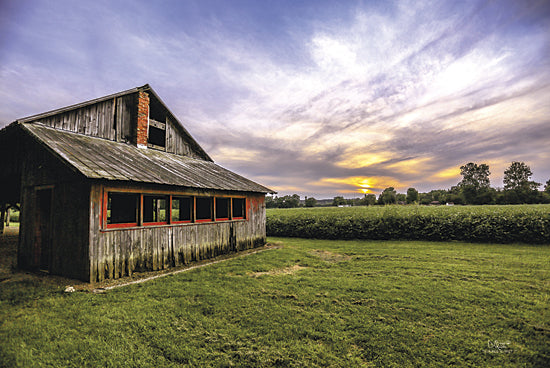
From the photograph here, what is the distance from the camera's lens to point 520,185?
80312 millimetres

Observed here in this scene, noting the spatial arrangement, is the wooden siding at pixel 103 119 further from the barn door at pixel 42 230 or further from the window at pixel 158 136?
the barn door at pixel 42 230

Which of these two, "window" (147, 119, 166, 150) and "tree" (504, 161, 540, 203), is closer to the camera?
"window" (147, 119, 166, 150)

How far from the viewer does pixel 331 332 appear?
4.74 meters

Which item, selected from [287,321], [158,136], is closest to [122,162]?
[158,136]

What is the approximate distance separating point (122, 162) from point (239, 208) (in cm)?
683

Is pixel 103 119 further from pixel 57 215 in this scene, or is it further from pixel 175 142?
pixel 57 215

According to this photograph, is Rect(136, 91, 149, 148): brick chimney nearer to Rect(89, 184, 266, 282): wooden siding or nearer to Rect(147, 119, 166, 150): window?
Rect(147, 119, 166, 150): window

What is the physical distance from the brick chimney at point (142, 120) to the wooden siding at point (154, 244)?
17.4 feet

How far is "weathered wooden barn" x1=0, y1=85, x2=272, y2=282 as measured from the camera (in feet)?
25.4

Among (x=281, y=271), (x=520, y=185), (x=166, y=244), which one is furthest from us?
(x=520, y=185)

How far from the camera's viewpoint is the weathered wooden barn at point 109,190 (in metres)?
7.73

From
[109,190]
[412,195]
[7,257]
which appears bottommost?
[7,257]

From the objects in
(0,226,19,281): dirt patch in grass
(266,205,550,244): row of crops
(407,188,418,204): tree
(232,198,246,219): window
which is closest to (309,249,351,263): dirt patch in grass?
(232,198,246,219): window

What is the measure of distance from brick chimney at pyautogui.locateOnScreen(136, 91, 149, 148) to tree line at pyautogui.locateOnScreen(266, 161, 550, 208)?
6938cm
